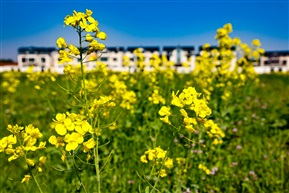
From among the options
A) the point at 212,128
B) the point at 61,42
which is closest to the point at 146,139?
the point at 212,128

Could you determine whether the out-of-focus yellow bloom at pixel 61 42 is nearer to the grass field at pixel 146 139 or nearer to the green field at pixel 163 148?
the grass field at pixel 146 139

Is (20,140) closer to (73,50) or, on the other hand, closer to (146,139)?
(73,50)

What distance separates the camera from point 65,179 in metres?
2.63

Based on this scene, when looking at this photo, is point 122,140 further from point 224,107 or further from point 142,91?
point 224,107

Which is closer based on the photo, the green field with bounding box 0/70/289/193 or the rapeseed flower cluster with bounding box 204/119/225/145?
the rapeseed flower cluster with bounding box 204/119/225/145

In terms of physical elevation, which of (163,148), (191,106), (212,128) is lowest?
(163,148)

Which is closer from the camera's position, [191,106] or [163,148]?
[191,106]

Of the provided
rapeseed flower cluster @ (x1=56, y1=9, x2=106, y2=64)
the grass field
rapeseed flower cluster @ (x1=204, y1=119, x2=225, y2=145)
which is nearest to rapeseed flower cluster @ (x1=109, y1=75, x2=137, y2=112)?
the grass field

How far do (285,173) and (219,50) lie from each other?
1.74m

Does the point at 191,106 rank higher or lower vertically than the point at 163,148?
higher

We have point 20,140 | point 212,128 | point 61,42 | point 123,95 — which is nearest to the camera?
point 20,140

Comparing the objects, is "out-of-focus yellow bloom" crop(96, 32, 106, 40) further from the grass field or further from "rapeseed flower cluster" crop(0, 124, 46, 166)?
"rapeseed flower cluster" crop(0, 124, 46, 166)

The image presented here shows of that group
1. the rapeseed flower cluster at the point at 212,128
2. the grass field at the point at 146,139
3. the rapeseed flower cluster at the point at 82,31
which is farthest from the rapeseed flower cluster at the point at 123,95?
the rapeseed flower cluster at the point at 82,31

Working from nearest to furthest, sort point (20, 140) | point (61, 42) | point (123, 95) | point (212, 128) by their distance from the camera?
point (20, 140), point (61, 42), point (212, 128), point (123, 95)
